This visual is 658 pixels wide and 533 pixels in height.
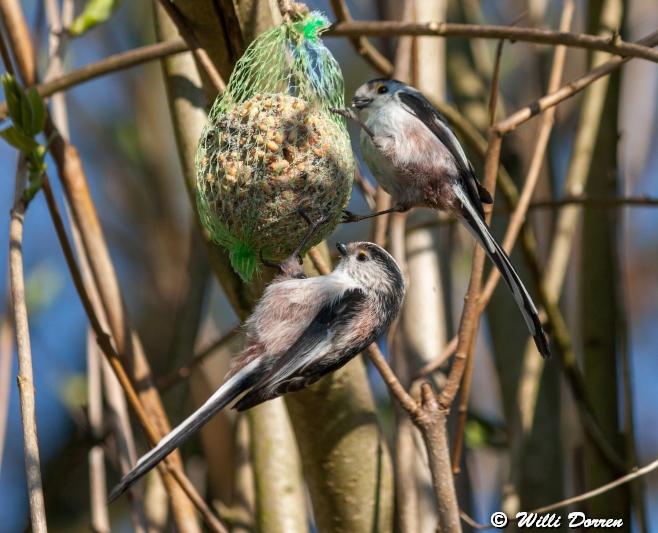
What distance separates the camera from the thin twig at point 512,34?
7.10 feet

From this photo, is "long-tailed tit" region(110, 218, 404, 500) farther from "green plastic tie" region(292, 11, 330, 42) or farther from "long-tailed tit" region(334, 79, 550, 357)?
"green plastic tie" region(292, 11, 330, 42)

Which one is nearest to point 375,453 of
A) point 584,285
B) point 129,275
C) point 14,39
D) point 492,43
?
point 584,285

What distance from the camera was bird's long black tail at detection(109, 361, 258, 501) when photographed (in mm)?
A: 1827

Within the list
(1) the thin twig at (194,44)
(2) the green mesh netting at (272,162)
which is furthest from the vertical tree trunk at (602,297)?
(1) the thin twig at (194,44)

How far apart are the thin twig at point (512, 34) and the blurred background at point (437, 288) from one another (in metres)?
0.38

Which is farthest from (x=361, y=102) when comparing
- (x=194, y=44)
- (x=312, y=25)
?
(x=194, y=44)

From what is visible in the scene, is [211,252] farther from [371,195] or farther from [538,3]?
[538,3]

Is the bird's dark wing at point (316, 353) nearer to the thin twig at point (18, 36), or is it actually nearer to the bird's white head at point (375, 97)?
the bird's white head at point (375, 97)

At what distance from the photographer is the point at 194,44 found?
7.54 feet

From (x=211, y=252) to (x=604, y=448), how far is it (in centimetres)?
141

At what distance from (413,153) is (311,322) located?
772 mm

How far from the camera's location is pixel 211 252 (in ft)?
8.84

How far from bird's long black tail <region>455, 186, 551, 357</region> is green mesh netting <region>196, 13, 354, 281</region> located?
52 centimetres

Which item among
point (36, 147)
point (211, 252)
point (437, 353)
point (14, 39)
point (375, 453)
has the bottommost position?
point (375, 453)
